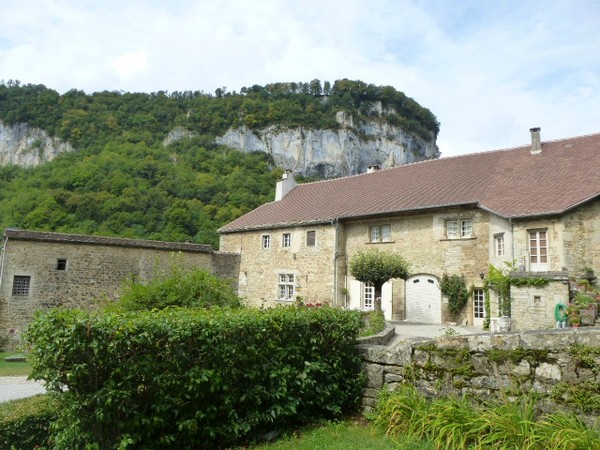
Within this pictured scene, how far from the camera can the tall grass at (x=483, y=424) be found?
13.8 feet

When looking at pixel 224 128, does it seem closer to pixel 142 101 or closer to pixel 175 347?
pixel 142 101

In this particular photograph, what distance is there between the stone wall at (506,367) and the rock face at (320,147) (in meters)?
66.8

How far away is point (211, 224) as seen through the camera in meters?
41.8

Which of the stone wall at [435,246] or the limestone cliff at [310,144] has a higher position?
the limestone cliff at [310,144]

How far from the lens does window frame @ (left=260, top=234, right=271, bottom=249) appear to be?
84.3ft

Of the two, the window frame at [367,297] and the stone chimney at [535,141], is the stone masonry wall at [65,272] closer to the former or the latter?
the window frame at [367,297]

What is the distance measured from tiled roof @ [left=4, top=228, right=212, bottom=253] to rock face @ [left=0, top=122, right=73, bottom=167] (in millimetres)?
45728

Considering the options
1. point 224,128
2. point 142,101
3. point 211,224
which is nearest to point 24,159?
point 142,101

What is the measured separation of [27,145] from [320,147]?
4762 centimetres

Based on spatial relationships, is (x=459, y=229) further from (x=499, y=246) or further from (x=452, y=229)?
(x=499, y=246)

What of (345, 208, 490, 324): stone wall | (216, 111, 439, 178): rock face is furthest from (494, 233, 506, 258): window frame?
(216, 111, 439, 178): rock face

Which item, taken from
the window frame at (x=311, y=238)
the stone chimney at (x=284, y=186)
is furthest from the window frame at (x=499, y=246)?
the stone chimney at (x=284, y=186)

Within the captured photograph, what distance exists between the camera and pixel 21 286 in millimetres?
20078

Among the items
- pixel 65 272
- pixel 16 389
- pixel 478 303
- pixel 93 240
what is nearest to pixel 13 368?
pixel 16 389
